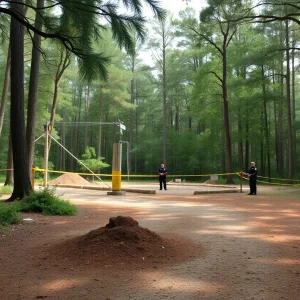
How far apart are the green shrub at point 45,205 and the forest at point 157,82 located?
3.23ft

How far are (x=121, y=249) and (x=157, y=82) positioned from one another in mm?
40710

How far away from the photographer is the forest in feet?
20.3

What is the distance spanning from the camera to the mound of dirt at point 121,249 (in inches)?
175

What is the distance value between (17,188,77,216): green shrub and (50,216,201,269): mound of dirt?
386cm

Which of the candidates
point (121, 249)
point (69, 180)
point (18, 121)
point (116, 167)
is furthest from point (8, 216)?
point (69, 180)

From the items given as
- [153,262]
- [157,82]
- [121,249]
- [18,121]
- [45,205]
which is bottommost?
[153,262]

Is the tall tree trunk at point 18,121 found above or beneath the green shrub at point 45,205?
above

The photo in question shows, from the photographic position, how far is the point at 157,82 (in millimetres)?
44219

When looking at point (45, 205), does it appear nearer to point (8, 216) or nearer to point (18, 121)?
point (8, 216)

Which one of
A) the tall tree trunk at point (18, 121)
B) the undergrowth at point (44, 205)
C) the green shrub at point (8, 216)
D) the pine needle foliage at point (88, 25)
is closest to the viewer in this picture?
the pine needle foliage at point (88, 25)

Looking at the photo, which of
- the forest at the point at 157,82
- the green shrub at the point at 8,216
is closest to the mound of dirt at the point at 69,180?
the forest at the point at 157,82

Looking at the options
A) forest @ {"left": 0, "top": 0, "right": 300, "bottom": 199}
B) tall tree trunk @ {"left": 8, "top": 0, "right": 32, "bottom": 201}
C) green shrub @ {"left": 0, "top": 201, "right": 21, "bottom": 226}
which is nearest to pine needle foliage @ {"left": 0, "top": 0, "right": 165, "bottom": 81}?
forest @ {"left": 0, "top": 0, "right": 300, "bottom": 199}

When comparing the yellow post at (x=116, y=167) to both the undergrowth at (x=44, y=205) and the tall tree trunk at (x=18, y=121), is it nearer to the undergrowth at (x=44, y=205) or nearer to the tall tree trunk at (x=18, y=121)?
the tall tree trunk at (x=18, y=121)

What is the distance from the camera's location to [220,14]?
21.6m
